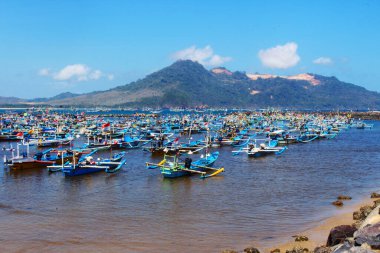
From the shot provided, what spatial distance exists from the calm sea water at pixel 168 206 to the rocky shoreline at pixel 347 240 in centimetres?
124

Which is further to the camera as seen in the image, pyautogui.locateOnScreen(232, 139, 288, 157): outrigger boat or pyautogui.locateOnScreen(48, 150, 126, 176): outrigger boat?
pyautogui.locateOnScreen(232, 139, 288, 157): outrigger boat

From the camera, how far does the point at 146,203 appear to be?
Answer: 81.1 ft

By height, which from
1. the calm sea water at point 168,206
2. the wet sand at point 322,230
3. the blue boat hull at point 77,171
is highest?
the blue boat hull at point 77,171

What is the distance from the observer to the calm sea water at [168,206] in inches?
713

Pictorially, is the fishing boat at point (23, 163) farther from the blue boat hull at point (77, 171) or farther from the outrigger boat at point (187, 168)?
the outrigger boat at point (187, 168)

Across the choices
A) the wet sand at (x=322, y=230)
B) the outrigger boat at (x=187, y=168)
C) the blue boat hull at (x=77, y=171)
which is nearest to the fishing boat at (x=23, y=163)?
the blue boat hull at (x=77, y=171)

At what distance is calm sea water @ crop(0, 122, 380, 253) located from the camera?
713 inches

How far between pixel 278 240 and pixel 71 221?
381 inches

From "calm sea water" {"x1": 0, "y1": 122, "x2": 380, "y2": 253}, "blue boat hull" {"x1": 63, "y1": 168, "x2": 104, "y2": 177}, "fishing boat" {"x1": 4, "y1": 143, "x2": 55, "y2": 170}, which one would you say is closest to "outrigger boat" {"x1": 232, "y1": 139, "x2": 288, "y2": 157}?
"calm sea water" {"x1": 0, "y1": 122, "x2": 380, "y2": 253}

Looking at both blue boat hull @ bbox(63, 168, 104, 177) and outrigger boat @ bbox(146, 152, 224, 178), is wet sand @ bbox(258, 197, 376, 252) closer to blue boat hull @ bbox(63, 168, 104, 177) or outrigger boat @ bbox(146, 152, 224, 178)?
outrigger boat @ bbox(146, 152, 224, 178)

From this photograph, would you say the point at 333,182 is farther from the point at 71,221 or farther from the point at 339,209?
the point at 71,221

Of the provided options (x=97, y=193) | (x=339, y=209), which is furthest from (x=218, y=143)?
(x=339, y=209)

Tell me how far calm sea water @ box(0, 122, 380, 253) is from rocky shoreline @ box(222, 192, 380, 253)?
4.06 ft

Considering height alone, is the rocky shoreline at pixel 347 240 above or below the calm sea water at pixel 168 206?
above
